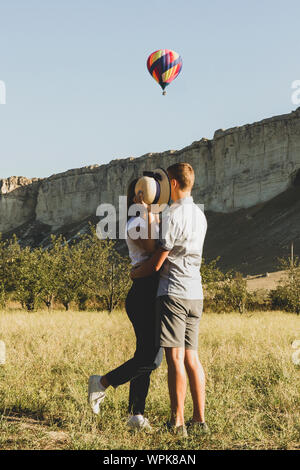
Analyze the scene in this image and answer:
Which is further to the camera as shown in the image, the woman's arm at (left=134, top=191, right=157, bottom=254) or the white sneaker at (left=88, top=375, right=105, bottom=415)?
the white sneaker at (left=88, top=375, right=105, bottom=415)

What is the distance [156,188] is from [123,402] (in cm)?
207

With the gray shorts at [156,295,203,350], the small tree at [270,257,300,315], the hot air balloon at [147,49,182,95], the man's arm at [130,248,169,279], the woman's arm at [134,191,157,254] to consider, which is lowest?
the small tree at [270,257,300,315]

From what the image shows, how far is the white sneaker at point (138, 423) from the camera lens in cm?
389

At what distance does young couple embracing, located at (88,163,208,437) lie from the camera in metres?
3.88

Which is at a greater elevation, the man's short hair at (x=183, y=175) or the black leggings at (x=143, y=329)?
the man's short hair at (x=183, y=175)

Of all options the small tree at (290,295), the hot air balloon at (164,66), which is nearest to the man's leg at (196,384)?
the small tree at (290,295)

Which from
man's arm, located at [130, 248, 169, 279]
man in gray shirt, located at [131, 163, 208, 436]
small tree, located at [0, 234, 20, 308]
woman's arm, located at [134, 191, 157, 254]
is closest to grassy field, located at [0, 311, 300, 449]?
man in gray shirt, located at [131, 163, 208, 436]

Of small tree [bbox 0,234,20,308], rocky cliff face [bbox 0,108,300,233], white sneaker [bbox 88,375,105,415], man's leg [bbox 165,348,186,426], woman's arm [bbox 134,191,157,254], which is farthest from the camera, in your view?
rocky cliff face [bbox 0,108,300,233]

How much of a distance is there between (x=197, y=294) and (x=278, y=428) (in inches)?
49.9

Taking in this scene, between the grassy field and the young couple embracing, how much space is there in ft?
0.69

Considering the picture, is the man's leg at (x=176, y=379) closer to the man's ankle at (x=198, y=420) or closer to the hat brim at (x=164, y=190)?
the man's ankle at (x=198, y=420)

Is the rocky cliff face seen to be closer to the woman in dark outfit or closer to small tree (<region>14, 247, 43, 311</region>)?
small tree (<region>14, 247, 43, 311</region>)

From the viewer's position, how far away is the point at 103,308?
26078 millimetres

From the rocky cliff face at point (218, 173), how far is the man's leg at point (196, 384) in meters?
56.4
